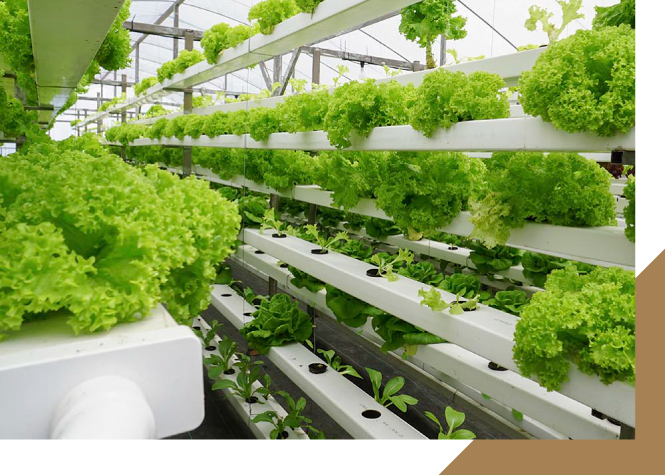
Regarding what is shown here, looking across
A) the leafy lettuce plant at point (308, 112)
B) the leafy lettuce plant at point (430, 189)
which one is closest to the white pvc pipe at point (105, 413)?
the leafy lettuce plant at point (430, 189)

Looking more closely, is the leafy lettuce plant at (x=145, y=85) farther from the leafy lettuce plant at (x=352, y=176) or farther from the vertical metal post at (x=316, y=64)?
the leafy lettuce plant at (x=352, y=176)

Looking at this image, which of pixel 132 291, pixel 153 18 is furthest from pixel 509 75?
pixel 153 18

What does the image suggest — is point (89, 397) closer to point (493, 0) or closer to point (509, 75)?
point (509, 75)

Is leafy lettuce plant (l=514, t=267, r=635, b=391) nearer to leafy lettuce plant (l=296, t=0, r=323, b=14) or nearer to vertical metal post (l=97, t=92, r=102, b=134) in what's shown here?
leafy lettuce plant (l=296, t=0, r=323, b=14)

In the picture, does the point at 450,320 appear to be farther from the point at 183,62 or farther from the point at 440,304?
the point at 183,62

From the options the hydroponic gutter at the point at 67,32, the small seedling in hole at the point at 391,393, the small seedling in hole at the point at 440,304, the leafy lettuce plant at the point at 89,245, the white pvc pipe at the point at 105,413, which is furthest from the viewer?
the small seedling in hole at the point at 391,393

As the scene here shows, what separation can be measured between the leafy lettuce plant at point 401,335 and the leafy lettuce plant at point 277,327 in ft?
2.17

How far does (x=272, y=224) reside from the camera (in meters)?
3.15

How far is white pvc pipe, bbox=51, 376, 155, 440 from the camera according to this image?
14.8 inches

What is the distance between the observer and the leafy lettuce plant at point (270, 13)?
2523 mm

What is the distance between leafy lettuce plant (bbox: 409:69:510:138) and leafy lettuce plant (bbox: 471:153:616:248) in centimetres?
19

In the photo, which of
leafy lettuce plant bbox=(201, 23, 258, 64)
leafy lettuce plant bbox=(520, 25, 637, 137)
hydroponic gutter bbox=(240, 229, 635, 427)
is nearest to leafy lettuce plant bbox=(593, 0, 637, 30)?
leafy lettuce plant bbox=(520, 25, 637, 137)

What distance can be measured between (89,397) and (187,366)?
0.08m

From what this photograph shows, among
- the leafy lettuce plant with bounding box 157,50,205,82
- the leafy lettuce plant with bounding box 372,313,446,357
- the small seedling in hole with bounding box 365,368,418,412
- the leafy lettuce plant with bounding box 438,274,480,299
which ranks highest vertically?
the leafy lettuce plant with bounding box 157,50,205,82
